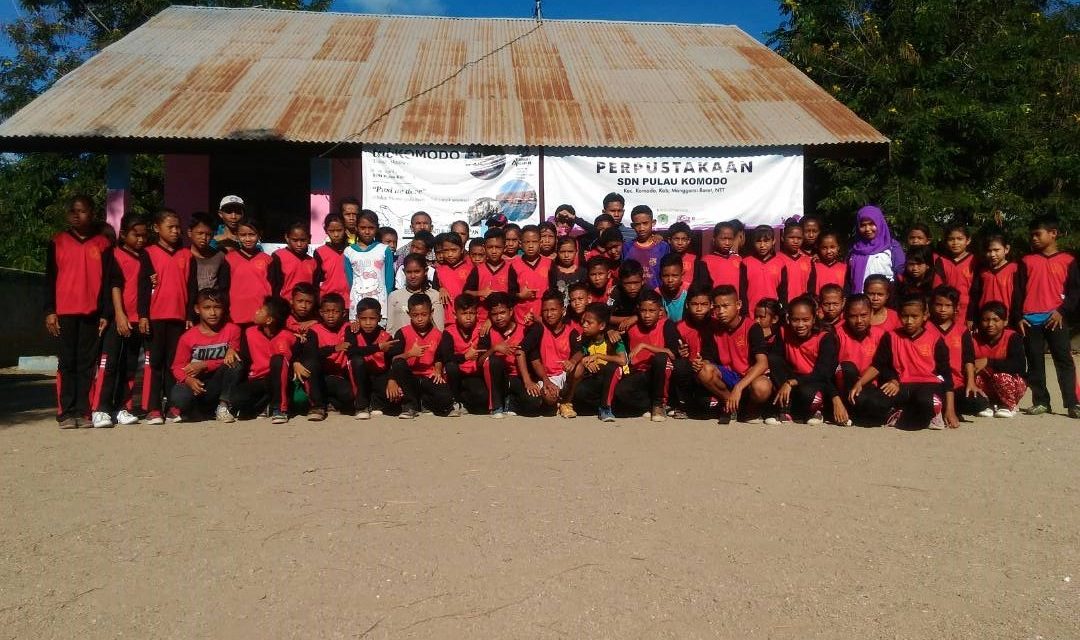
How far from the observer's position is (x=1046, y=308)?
20.0 ft

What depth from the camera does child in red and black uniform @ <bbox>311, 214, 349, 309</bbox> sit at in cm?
656

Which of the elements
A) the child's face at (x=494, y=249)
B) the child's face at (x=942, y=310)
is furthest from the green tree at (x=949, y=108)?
the child's face at (x=494, y=249)

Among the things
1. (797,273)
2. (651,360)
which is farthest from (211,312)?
(797,273)

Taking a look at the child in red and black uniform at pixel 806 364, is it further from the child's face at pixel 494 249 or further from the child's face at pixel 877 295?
the child's face at pixel 494 249

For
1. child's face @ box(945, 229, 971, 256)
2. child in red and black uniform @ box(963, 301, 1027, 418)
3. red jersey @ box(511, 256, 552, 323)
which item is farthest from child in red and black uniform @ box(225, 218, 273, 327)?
child's face @ box(945, 229, 971, 256)

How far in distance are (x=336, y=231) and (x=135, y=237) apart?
1533mm

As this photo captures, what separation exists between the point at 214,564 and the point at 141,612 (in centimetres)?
38

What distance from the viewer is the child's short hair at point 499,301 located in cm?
603

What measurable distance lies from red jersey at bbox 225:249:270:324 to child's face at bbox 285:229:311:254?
10.6 inches

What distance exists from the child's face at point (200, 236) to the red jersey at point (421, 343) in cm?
166

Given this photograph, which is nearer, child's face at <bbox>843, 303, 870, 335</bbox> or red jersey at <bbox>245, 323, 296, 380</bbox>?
child's face at <bbox>843, 303, 870, 335</bbox>

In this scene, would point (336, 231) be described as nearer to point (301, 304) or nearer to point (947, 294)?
point (301, 304)

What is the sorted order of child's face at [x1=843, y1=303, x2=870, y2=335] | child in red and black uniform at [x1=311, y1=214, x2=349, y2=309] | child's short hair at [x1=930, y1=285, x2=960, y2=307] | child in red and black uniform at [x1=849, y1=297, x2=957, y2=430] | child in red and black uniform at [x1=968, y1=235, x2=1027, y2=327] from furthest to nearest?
child in red and black uniform at [x1=311, y1=214, x2=349, y2=309] < child in red and black uniform at [x1=968, y1=235, x2=1027, y2=327] < child's short hair at [x1=930, y1=285, x2=960, y2=307] < child's face at [x1=843, y1=303, x2=870, y2=335] < child in red and black uniform at [x1=849, y1=297, x2=957, y2=430]

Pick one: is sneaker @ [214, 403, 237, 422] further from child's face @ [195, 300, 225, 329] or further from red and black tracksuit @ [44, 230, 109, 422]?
red and black tracksuit @ [44, 230, 109, 422]
